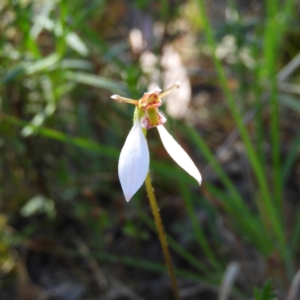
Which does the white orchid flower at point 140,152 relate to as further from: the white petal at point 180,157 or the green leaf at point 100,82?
the green leaf at point 100,82

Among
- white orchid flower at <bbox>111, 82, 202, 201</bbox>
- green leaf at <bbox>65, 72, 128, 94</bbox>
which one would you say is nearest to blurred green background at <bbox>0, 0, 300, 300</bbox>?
green leaf at <bbox>65, 72, 128, 94</bbox>

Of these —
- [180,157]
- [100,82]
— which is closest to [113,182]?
[100,82]

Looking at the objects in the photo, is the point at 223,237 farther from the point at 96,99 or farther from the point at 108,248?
the point at 96,99

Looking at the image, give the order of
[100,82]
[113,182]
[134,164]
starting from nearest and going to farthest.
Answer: [134,164] < [100,82] < [113,182]

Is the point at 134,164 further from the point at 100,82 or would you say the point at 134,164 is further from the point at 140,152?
the point at 100,82

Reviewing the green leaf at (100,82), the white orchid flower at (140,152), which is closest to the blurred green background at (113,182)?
the green leaf at (100,82)
